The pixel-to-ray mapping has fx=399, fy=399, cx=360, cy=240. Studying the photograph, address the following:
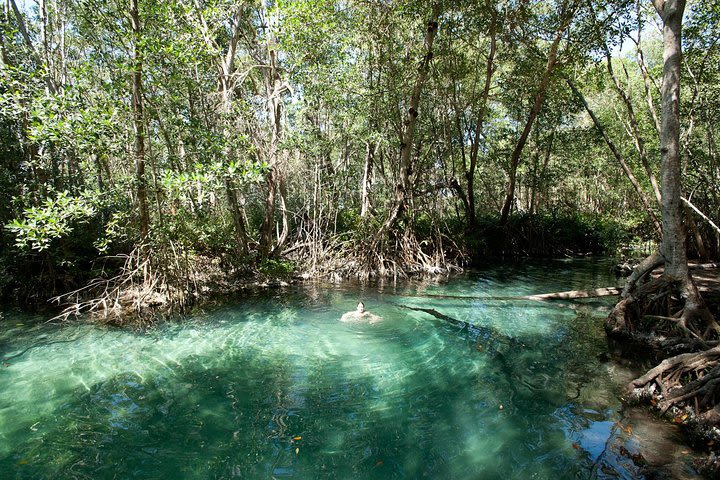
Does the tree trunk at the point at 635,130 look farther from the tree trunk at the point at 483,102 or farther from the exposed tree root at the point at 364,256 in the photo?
the exposed tree root at the point at 364,256

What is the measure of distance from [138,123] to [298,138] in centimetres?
369

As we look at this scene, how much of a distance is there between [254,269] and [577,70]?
11299 millimetres

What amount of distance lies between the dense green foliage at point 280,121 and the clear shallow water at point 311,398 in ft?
8.16

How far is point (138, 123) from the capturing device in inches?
334

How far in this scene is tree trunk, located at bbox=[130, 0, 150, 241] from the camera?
7793mm

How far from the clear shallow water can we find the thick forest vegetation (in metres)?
1.25

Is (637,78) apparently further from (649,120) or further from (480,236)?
(480,236)

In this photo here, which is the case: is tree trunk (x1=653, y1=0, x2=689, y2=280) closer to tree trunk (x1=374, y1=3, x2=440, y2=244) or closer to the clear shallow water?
the clear shallow water

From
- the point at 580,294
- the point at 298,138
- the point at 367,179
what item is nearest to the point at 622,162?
the point at 580,294

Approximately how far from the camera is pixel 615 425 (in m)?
4.22

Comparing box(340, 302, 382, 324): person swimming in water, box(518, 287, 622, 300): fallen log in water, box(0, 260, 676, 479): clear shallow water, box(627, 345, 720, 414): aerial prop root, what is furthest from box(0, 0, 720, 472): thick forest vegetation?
box(340, 302, 382, 324): person swimming in water

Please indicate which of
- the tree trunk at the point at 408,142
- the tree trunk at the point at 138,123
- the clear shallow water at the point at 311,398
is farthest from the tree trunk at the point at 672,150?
the tree trunk at the point at 138,123

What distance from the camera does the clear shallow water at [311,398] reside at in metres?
3.75

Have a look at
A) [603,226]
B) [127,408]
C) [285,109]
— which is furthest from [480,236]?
[127,408]
